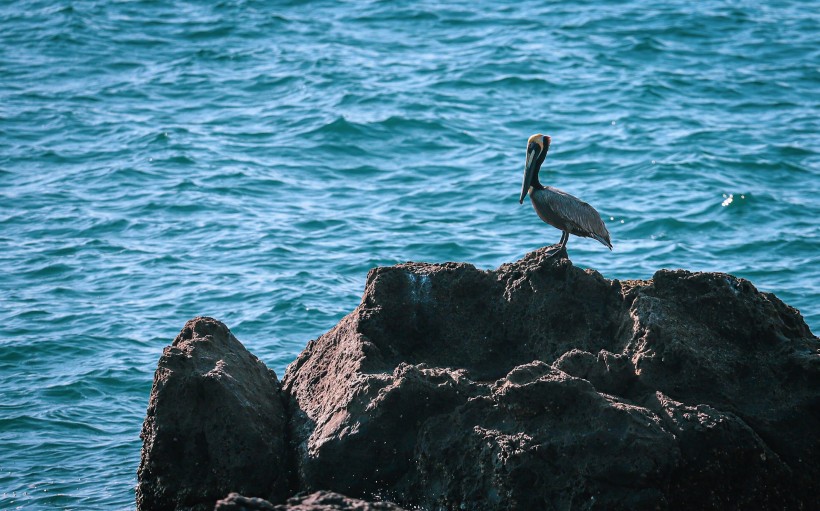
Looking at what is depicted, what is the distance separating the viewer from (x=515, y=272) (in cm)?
781

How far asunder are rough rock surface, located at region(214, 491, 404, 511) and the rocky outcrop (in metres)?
0.02

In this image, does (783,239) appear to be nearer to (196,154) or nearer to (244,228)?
(244,228)

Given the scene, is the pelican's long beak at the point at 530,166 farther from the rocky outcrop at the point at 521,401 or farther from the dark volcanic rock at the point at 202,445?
the dark volcanic rock at the point at 202,445

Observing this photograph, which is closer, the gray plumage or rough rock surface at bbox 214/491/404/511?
rough rock surface at bbox 214/491/404/511

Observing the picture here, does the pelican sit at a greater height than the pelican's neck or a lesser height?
lesser

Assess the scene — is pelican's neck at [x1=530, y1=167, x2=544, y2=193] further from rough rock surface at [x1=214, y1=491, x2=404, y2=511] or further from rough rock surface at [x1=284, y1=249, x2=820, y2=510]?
rough rock surface at [x1=214, y1=491, x2=404, y2=511]

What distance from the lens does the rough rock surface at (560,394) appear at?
248 inches

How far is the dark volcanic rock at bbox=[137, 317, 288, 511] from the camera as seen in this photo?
6.93 metres

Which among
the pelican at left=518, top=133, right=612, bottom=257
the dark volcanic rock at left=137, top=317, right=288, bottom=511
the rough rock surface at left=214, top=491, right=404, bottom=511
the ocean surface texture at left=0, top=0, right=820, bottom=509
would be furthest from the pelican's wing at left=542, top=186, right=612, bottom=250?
the ocean surface texture at left=0, top=0, right=820, bottom=509

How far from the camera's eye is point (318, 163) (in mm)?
19250

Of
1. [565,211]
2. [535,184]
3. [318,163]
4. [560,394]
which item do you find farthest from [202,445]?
[318,163]

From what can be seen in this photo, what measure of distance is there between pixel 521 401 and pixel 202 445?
2214mm

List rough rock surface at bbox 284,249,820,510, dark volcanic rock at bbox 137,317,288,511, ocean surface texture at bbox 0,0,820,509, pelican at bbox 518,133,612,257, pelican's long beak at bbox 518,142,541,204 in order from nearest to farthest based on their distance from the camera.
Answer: rough rock surface at bbox 284,249,820,510 < dark volcanic rock at bbox 137,317,288,511 < pelican at bbox 518,133,612,257 < pelican's long beak at bbox 518,142,541,204 < ocean surface texture at bbox 0,0,820,509

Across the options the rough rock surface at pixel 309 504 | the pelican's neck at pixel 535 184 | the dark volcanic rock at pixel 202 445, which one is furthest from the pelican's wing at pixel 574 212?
the rough rock surface at pixel 309 504
